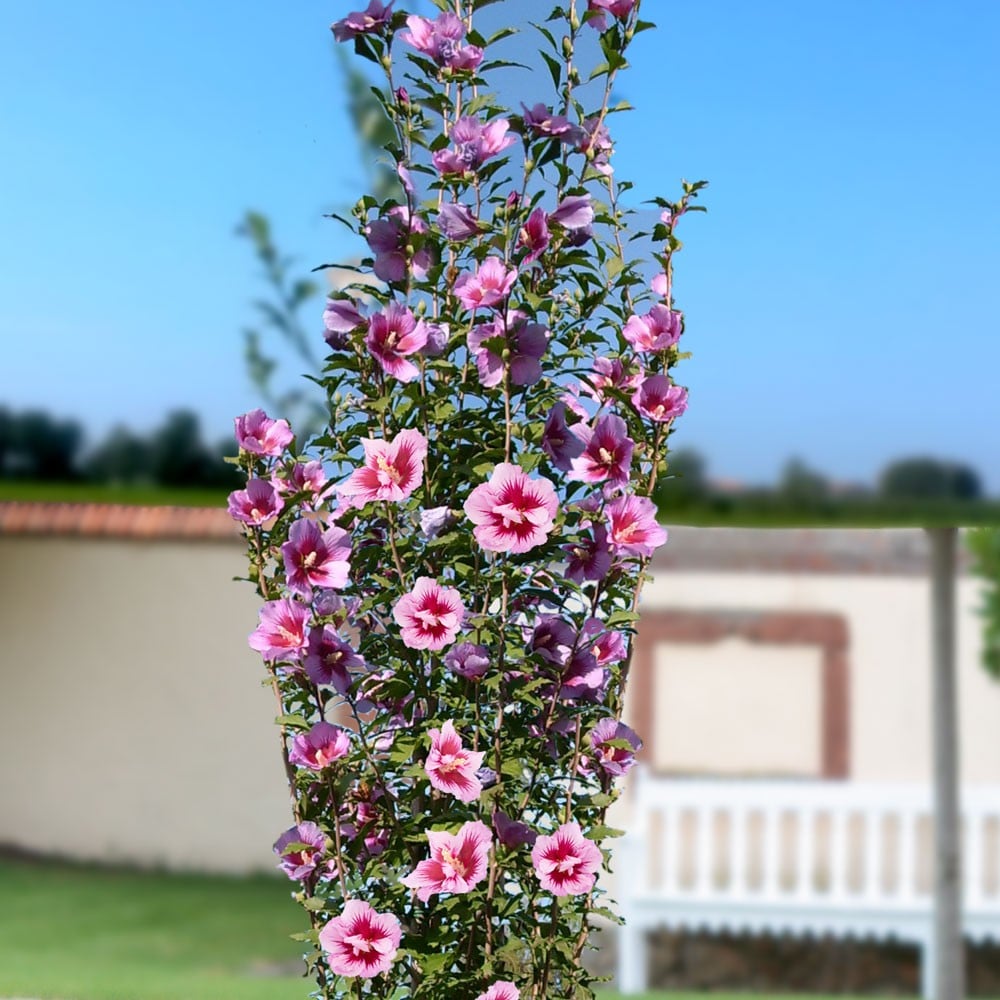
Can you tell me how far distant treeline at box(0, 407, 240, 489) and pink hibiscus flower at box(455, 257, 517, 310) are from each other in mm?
2330

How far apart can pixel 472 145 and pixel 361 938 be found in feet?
2.12

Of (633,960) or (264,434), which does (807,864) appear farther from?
(264,434)

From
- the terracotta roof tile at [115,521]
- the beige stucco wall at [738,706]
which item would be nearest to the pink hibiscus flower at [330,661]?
the terracotta roof tile at [115,521]

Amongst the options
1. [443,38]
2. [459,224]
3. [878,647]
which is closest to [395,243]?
[459,224]

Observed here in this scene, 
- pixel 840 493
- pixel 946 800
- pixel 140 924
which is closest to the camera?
pixel 840 493

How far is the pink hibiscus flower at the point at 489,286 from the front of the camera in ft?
3.47

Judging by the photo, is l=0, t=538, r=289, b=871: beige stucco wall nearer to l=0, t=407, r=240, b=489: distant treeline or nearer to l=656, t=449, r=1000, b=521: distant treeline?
l=0, t=407, r=240, b=489: distant treeline

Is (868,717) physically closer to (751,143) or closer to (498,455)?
(751,143)

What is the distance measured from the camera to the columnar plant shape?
1067 millimetres

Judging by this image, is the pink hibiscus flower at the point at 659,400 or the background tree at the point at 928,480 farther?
the background tree at the point at 928,480

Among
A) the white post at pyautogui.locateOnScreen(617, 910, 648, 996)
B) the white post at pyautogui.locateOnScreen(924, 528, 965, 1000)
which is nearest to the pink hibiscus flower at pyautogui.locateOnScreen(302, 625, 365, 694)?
the white post at pyautogui.locateOnScreen(924, 528, 965, 1000)

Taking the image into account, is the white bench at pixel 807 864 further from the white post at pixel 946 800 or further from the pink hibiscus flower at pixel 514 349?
the pink hibiscus flower at pixel 514 349

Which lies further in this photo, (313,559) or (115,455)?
(115,455)

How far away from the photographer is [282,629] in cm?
109
